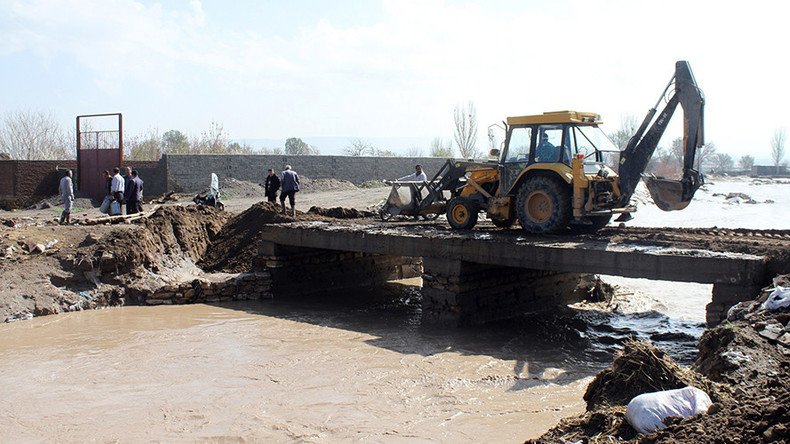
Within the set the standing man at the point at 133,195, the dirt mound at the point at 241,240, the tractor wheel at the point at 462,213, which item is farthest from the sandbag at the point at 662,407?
the standing man at the point at 133,195

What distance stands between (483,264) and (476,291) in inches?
18.9

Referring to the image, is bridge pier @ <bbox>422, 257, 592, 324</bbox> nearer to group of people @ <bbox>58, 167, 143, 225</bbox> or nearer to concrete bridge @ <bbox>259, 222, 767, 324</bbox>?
concrete bridge @ <bbox>259, 222, 767, 324</bbox>

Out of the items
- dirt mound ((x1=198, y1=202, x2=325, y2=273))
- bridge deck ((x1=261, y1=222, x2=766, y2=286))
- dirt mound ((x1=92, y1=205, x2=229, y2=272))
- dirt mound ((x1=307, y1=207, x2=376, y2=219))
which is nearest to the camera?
bridge deck ((x1=261, y1=222, x2=766, y2=286))

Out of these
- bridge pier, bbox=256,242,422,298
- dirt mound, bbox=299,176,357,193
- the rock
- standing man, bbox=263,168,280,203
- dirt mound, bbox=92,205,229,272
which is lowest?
bridge pier, bbox=256,242,422,298

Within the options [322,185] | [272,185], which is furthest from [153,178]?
[272,185]

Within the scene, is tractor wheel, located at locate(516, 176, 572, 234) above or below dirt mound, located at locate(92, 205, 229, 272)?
above

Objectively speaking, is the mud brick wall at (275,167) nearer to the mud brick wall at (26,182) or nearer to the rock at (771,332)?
the mud brick wall at (26,182)

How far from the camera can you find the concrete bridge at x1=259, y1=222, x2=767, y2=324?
9.57 m

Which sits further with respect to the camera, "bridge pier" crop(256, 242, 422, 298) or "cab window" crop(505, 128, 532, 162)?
"bridge pier" crop(256, 242, 422, 298)

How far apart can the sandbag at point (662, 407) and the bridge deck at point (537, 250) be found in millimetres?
4487

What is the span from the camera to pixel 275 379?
9852 millimetres

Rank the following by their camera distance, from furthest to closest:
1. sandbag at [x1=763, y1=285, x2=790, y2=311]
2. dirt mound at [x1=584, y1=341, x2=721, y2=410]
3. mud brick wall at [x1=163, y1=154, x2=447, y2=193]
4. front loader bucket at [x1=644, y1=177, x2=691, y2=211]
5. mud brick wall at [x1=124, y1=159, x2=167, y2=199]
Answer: mud brick wall at [x1=163, y1=154, x2=447, y2=193]
mud brick wall at [x1=124, y1=159, x2=167, y2=199]
front loader bucket at [x1=644, y1=177, x2=691, y2=211]
sandbag at [x1=763, y1=285, x2=790, y2=311]
dirt mound at [x1=584, y1=341, x2=721, y2=410]

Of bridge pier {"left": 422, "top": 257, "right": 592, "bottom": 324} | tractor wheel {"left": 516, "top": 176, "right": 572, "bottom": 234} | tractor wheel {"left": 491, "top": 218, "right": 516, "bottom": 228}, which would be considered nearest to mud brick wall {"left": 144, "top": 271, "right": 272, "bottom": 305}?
bridge pier {"left": 422, "top": 257, "right": 592, "bottom": 324}

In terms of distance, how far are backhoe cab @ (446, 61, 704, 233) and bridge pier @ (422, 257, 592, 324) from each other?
113cm
